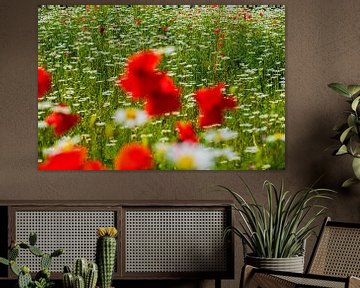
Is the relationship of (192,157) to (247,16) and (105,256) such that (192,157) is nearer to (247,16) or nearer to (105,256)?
(247,16)

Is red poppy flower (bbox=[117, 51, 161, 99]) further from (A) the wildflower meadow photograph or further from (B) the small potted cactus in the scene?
(B) the small potted cactus

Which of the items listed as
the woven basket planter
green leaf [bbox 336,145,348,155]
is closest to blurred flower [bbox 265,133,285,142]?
green leaf [bbox 336,145,348,155]

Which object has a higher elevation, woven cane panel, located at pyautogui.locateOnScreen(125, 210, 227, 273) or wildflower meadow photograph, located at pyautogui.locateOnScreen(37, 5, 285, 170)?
wildflower meadow photograph, located at pyautogui.locateOnScreen(37, 5, 285, 170)

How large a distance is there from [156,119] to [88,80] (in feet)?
1.89

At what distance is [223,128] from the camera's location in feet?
19.6

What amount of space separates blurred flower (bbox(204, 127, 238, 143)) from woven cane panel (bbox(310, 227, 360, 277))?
1.30 meters

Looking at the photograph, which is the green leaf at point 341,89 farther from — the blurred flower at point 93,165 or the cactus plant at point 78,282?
the cactus plant at point 78,282

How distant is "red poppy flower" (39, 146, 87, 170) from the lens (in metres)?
5.96

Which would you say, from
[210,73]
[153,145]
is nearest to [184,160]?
[153,145]

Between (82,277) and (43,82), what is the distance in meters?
2.38

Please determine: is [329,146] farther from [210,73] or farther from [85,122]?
[85,122]

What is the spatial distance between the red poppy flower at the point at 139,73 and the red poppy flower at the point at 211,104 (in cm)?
38

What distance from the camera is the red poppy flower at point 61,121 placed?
5.96m

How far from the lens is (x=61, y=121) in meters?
5.96
